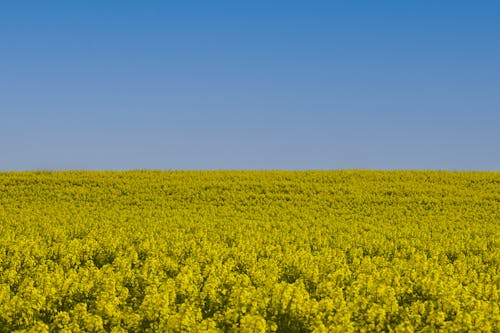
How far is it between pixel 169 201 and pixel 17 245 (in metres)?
17.8

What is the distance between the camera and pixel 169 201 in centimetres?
3953

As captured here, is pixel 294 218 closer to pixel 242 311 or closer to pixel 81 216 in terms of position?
pixel 81 216

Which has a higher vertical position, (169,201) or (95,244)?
(169,201)

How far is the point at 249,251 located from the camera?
818 inches

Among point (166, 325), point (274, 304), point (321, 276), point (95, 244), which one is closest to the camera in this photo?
point (166, 325)

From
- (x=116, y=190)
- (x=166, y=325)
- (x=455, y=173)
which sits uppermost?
(x=455, y=173)

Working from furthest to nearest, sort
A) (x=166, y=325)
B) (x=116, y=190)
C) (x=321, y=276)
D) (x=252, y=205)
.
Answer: (x=116, y=190), (x=252, y=205), (x=321, y=276), (x=166, y=325)

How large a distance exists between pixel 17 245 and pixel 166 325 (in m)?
12.8

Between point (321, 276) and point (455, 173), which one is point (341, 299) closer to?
point (321, 276)

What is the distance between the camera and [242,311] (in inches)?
461

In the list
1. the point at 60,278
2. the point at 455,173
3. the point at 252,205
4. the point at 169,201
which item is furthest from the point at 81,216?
the point at 455,173

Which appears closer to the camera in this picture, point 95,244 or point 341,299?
point 341,299

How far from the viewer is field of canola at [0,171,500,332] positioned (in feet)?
39.4

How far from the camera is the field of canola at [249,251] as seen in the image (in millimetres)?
12008
